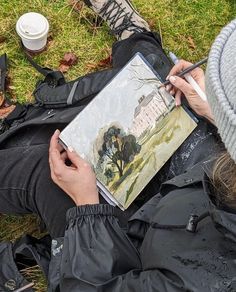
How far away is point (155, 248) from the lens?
5.33ft

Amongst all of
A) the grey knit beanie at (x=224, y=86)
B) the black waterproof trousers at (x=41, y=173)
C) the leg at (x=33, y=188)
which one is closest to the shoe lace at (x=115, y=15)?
the black waterproof trousers at (x=41, y=173)

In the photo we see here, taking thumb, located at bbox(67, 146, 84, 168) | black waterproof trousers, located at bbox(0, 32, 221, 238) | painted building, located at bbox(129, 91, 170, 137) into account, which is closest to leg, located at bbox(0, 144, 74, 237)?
black waterproof trousers, located at bbox(0, 32, 221, 238)

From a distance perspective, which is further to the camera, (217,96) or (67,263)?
(67,263)

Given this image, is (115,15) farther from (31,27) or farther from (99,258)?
(99,258)

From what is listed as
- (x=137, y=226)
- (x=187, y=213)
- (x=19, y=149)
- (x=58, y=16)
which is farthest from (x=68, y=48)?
(x=187, y=213)

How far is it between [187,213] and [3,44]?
5.01 ft

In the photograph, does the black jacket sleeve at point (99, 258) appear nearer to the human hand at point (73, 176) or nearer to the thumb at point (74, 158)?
the human hand at point (73, 176)

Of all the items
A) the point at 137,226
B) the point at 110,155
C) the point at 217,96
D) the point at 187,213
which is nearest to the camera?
the point at 217,96

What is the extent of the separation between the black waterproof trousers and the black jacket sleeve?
212mm

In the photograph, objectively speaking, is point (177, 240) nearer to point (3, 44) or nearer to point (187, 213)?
point (187, 213)

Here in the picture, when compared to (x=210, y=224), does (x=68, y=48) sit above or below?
below

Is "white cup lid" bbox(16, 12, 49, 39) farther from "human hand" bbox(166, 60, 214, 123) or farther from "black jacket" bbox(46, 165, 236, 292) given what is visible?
"black jacket" bbox(46, 165, 236, 292)

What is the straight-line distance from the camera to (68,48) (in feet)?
9.31

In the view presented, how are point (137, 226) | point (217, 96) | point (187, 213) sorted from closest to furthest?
point (217, 96)
point (187, 213)
point (137, 226)
